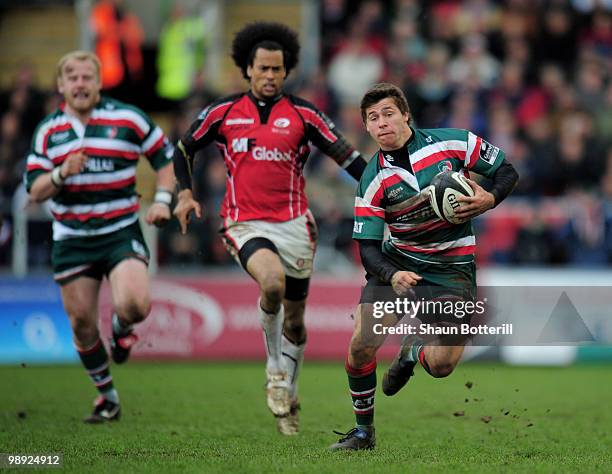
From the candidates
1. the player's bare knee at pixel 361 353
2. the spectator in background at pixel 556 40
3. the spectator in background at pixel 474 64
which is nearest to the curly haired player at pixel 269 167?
the player's bare knee at pixel 361 353

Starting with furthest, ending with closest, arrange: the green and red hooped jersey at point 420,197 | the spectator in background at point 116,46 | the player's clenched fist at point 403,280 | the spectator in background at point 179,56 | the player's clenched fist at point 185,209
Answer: the spectator in background at point 179,56 < the spectator in background at point 116,46 < the player's clenched fist at point 185,209 < the green and red hooped jersey at point 420,197 < the player's clenched fist at point 403,280

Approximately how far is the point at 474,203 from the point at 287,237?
200cm

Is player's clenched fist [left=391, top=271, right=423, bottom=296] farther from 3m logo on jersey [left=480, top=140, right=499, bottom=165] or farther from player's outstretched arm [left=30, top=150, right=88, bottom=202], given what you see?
player's outstretched arm [left=30, top=150, right=88, bottom=202]

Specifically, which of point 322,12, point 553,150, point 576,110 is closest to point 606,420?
point 553,150

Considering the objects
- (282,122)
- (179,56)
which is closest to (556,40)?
(179,56)

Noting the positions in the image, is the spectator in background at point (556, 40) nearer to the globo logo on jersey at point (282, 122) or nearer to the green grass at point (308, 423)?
the green grass at point (308, 423)

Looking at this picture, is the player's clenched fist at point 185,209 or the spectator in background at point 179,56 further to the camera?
the spectator in background at point 179,56

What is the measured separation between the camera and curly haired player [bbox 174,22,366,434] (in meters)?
8.72

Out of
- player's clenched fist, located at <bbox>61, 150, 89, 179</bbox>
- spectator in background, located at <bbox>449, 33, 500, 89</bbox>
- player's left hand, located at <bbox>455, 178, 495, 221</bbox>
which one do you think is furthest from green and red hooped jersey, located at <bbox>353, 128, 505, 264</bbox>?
spectator in background, located at <bbox>449, 33, 500, 89</bbox>

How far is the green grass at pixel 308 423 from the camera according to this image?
703 centimetres

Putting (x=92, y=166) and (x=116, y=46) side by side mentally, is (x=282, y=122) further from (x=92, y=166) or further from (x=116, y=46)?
(x=116, y=46)

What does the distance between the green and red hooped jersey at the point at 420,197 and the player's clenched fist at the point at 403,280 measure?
44cm

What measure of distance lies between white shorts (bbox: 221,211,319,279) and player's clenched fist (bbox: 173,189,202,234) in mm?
341

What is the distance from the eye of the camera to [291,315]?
359 inches
